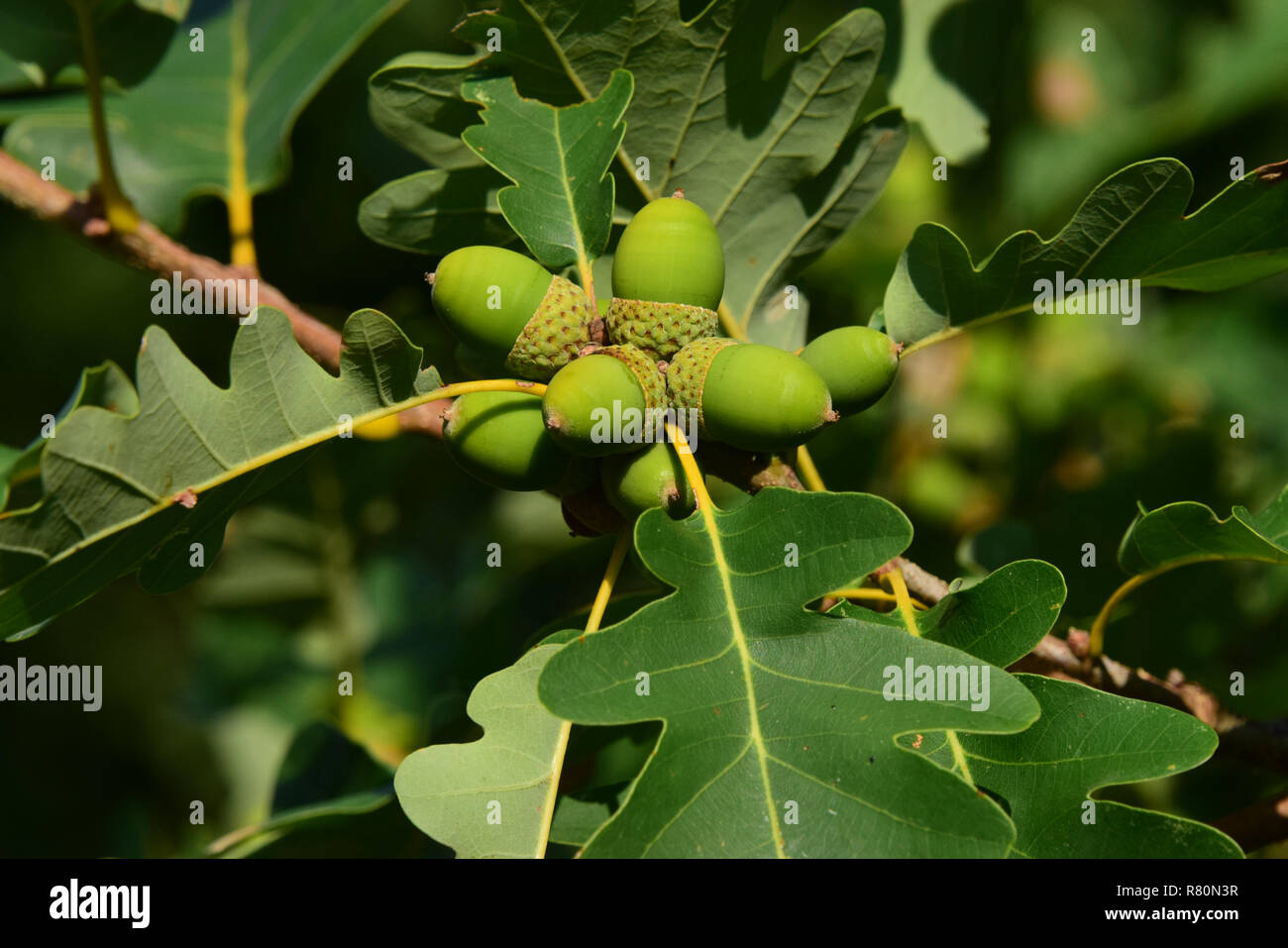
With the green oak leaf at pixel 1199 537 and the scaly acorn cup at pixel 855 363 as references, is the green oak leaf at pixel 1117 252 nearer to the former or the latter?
the scaly acorn cup at pixel 855 363

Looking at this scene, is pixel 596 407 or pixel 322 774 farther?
pixel 322 774

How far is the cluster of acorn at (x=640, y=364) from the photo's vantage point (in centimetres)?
150

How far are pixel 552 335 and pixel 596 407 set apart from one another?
211 mm

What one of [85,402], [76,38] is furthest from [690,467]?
[76,38]

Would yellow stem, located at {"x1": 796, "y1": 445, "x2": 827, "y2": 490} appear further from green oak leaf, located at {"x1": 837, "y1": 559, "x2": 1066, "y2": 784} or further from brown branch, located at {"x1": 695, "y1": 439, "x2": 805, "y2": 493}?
green oak leaf, located at {"x1": 837, "y1": 559, "x2": 1066, "y2": 784}

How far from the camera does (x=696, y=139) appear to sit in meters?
1.95

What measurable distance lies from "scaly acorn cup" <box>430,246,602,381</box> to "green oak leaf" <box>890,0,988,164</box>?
108 centimetres

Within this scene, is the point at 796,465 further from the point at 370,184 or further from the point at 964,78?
the point at 370,184

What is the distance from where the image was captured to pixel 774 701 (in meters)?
1.43

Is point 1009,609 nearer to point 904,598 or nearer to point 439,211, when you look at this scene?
point 904,598

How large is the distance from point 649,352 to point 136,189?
1.37 meters

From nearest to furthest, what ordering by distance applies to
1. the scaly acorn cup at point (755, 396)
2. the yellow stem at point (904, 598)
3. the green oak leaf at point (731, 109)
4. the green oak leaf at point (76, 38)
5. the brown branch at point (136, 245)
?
the scaly acorn cup at point (755, 396) < the yellow stem at point (904, 598) < the green oak leaf at point (731, 109) < the brown branch at point (136, 245) < the green oak leaf at point (76, 38)

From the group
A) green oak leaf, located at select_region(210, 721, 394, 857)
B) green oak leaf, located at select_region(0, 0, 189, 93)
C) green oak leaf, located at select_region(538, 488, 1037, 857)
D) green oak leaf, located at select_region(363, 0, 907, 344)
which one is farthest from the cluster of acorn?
green oak leaf, located at select_region(0, 0, 189, 93)

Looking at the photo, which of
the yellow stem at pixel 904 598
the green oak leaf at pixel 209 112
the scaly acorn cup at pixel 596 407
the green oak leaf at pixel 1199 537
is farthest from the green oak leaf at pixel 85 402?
the green oak leaf at pixel 1199 537
